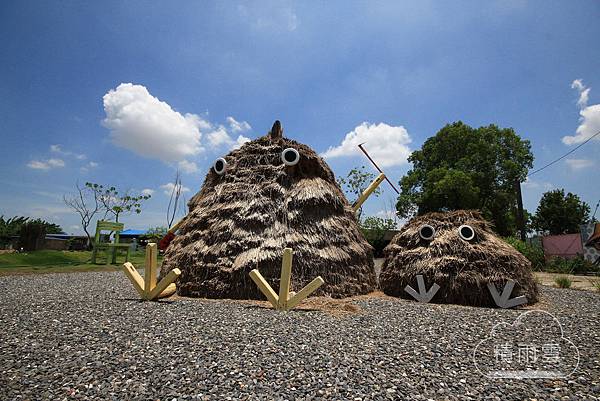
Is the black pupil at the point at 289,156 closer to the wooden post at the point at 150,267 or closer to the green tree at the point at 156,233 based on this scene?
the wooden post at the point at 150,267

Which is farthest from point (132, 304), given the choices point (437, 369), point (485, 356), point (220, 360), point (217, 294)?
point (485, 356)

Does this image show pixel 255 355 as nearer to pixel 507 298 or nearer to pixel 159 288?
pixel 159 288

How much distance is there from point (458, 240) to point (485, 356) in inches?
170

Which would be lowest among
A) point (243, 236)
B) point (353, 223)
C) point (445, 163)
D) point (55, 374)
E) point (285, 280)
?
point (55, 374)

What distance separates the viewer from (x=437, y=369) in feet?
10.8

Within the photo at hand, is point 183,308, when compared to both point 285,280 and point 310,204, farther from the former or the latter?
point 310,204

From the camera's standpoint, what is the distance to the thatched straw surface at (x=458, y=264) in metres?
6.94

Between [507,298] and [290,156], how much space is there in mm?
6205

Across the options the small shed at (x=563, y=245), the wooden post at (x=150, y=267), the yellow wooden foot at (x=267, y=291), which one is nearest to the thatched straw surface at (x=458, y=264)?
the yellow wooden foot at (x=267, y=291)

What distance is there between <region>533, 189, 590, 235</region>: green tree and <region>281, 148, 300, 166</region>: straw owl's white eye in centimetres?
4162

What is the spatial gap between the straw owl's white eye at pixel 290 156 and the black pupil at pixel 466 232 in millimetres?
4647

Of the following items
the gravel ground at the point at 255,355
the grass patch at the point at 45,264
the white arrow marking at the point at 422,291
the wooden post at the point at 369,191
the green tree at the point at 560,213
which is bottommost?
the grass patch at the point at 45,264

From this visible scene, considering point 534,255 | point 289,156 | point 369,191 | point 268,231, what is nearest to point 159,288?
point 268,231

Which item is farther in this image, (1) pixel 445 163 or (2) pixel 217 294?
(1) pixel 445 163
